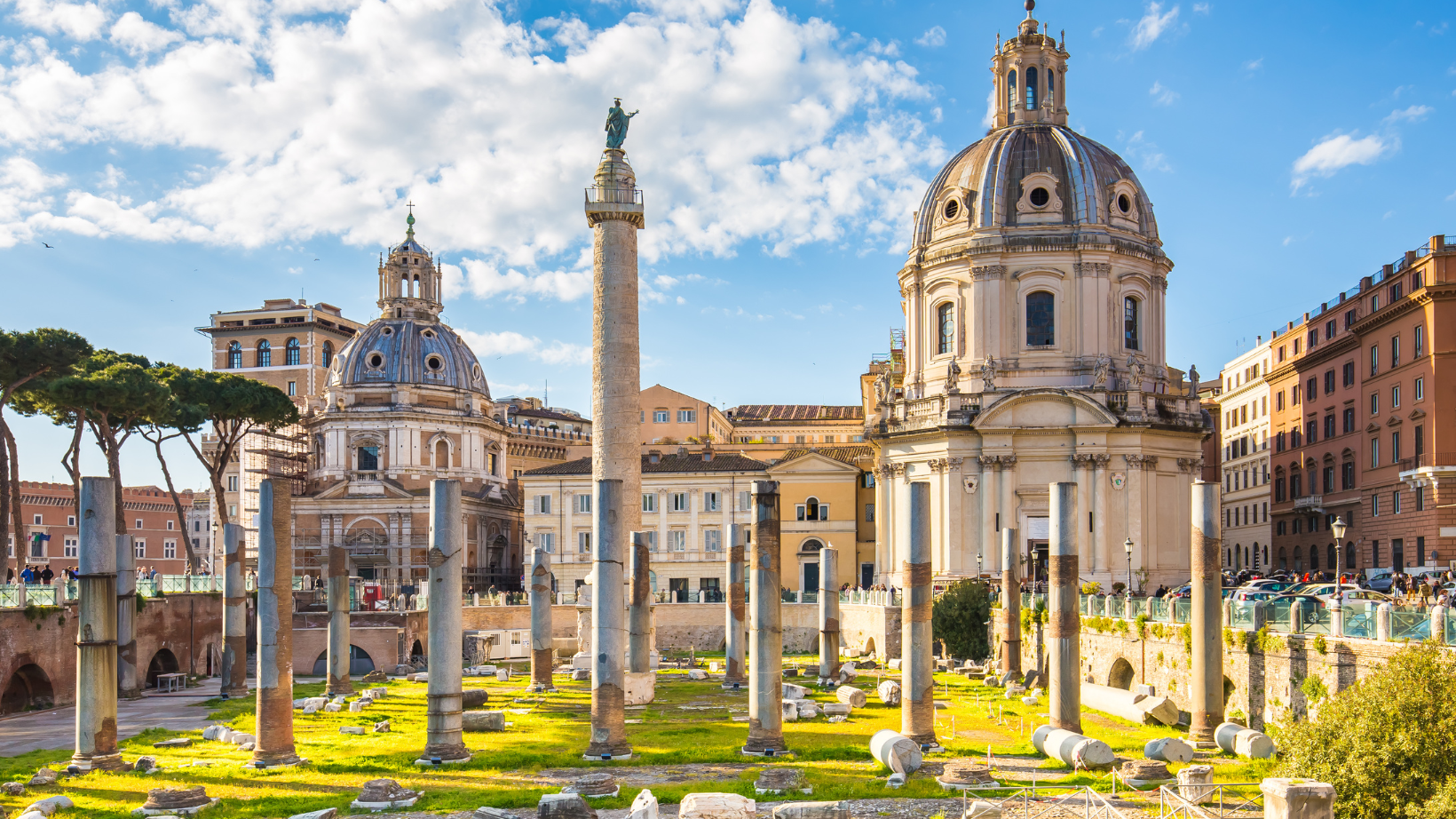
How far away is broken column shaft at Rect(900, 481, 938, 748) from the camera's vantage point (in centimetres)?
2606

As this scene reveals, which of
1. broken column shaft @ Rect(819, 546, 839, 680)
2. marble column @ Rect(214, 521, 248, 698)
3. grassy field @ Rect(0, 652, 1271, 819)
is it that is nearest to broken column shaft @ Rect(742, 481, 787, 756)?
grassy field @ Rect(0, 652, 1271, 819)

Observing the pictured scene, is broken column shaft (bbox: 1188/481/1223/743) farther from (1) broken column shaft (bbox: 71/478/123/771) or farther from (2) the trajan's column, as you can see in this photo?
(1) broken column shaft (bbox: 71/478/123/771)

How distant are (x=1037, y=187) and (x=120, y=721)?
132ft

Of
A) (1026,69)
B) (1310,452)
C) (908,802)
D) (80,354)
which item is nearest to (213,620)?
(80,354)

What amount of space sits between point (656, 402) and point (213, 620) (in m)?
45.1

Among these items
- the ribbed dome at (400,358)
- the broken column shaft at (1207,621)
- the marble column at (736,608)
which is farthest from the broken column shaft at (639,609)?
the ribbed dome at (400,358)

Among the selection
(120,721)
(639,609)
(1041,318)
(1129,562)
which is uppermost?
(1041,318)

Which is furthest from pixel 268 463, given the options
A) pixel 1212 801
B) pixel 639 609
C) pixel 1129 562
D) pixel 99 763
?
pixel 1212 801

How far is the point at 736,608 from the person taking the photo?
3844 centimetres

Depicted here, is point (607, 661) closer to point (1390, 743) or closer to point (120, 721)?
point (1390, 743)

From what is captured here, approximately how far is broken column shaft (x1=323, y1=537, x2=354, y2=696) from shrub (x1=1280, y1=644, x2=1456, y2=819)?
2920 cm

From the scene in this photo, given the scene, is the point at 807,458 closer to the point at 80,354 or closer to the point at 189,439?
the point at 189,439

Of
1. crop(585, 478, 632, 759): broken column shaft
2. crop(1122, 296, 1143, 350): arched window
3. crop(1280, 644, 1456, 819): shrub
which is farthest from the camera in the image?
crop(1122, 296, 1143, 350): arched window

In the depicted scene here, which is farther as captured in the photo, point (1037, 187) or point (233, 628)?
point (1037, 187)
